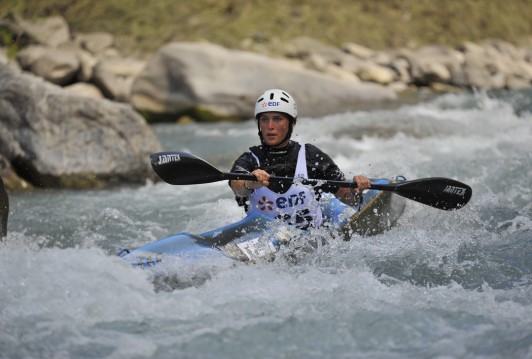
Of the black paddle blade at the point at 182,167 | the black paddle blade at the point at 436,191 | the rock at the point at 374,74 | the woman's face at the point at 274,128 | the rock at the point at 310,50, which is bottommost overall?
the black paddle blade at the point at 182,167

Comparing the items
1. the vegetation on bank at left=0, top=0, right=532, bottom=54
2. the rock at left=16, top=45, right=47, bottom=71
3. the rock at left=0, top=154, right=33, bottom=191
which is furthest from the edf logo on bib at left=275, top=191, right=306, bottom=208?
the vegetation on bank at left=0, top=0, right=532, bottom=54

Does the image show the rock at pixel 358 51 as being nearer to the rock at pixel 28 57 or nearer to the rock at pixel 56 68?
the rock at pixel 56 68

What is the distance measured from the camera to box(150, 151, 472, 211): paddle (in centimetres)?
506

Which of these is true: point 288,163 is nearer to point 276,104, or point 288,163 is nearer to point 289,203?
point 289,203

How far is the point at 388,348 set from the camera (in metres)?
3.63

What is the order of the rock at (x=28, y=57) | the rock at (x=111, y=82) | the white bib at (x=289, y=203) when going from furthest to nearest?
1. the rock at (x=28, y=57)
2. the rock at (x=111, y=82)
3. the white bib at (x=289, y=203)

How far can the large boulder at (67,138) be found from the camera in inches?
330

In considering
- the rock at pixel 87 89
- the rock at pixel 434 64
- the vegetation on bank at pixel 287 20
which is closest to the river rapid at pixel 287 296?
the rock at pixel 87 89

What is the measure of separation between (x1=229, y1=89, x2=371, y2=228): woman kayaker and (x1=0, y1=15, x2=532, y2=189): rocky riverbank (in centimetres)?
389

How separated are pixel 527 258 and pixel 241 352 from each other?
2676mm

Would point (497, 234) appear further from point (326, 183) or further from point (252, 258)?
point (252, 258)

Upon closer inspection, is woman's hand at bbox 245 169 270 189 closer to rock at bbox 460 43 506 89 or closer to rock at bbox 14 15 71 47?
rock at bbox 14 15 71 47

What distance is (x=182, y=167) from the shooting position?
5105 millimetres

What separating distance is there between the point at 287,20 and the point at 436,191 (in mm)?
18811
